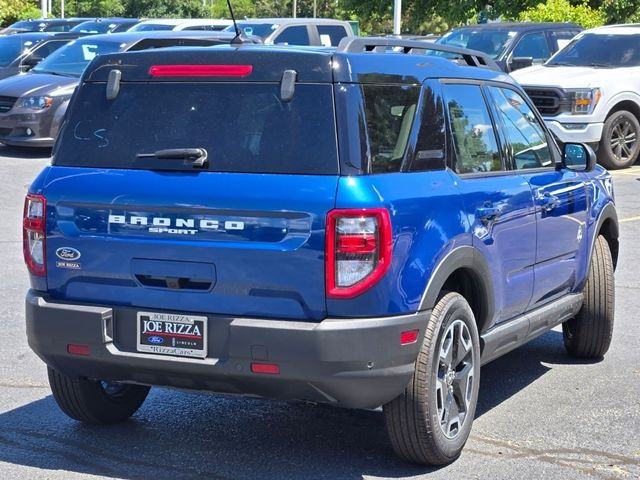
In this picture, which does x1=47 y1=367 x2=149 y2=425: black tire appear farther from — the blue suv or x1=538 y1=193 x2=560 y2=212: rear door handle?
x1=538 y1=193 x2=560 y2=212: rear door handle

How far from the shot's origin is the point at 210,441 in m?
5.61

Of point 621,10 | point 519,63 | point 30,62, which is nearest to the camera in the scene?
point 519,63

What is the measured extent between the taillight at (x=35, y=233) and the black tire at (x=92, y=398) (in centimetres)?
57

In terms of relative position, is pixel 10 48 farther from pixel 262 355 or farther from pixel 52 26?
pixel 262 355

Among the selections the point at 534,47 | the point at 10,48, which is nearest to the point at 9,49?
the point at 10,48

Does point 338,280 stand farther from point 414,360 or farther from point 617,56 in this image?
point 617,56

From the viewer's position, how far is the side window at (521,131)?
622cm

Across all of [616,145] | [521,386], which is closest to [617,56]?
[616,145]

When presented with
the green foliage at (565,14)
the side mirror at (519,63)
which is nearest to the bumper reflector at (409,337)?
the side mirror at (519,63)

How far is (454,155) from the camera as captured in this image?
5.51 m

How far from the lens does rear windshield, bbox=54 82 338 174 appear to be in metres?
4.85

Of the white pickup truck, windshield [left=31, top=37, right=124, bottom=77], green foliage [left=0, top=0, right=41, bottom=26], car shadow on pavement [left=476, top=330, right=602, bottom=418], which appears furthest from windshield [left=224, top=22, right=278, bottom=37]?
green foliage [left=0, top=0, right=41, bottom=26]

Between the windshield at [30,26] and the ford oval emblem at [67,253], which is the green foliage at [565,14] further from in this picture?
the ford oval emblem at [67,253]

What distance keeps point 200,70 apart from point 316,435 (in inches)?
73.2
